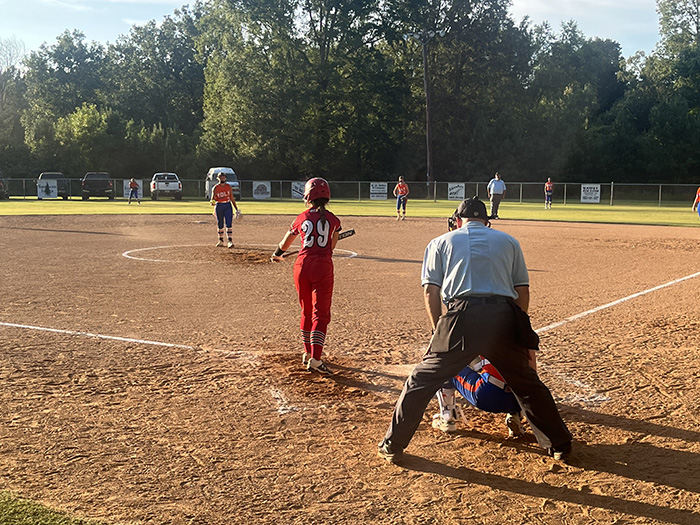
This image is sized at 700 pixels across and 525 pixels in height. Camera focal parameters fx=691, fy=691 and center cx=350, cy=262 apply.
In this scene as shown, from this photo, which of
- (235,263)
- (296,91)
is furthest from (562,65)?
(235,263)

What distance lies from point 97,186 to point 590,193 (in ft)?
123

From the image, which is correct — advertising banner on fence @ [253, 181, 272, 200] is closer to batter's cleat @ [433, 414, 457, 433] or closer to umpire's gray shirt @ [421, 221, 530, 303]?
batter's cleat @ [433, 414, 457, 433]

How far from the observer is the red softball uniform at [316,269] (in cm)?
720

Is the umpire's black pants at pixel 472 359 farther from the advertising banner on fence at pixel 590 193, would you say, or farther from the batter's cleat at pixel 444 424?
the advertising banner on fence at pixel 590 193

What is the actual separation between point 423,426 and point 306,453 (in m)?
1.17

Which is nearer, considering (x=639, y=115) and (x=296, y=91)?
(x=296, y=91)

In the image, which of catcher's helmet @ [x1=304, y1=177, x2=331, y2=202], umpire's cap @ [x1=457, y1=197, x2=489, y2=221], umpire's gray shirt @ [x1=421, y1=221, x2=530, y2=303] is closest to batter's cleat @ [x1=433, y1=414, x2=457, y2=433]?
umpire's gray shirt @ [x1=421, y1=221, x2=530, y2=303]

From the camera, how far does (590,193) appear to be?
5162 centimetres

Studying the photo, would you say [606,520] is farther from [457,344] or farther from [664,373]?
[664,373]

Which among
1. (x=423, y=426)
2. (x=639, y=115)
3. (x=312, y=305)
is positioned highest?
(x=639, y=115)

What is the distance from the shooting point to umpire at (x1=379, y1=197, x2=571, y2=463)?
4.71m

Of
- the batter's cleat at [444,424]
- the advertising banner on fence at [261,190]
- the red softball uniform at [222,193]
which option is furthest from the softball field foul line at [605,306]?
the advertising banner on fence at [261,190]

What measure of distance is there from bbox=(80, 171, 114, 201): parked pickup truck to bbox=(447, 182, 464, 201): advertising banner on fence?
2658cm

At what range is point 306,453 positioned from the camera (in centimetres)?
512
